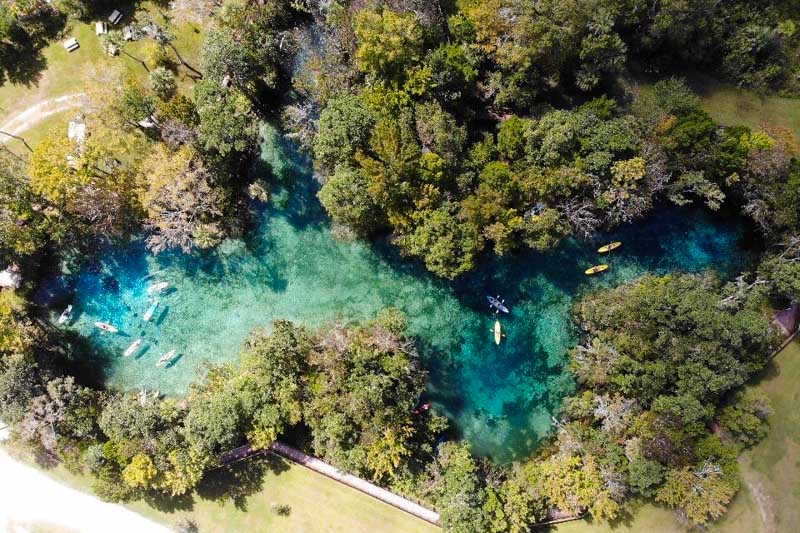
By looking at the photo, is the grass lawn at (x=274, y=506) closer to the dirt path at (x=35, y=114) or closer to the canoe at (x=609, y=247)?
the canoe at (x=609, y=247)

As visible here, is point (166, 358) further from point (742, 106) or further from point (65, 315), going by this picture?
point (742, 106)

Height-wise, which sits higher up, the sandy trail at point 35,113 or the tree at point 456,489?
the sandy trail at point 35,113

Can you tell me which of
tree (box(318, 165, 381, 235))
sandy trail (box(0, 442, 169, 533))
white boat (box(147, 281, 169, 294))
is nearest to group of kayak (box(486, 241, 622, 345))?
tree (box(318, 165, 381, 235))

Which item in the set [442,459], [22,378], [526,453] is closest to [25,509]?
[22,378]

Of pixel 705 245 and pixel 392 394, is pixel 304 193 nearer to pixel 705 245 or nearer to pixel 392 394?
pixel 392 394

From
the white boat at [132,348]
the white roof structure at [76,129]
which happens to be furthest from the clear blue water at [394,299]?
A: the white roof structure at [76,129]

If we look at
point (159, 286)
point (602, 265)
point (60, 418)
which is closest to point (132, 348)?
point (159, 286)

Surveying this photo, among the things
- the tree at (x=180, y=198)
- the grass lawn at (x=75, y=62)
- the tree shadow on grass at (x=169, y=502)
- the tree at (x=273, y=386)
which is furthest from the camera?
the grass lawn at (x=75, y=62)
